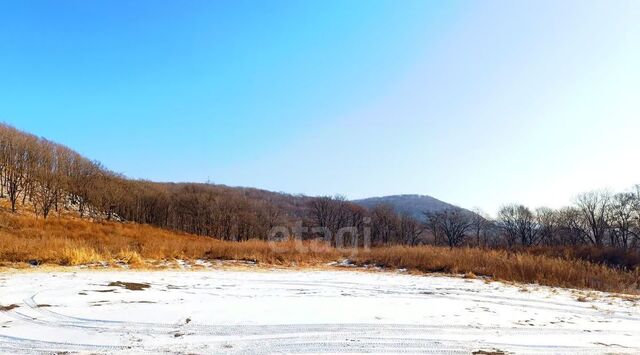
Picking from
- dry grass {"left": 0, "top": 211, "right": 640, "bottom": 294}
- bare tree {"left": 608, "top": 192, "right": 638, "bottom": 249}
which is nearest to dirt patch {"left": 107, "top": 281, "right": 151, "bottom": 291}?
dry grass {"left": 0, "top": 211, "right": 640, "bottom": 294}

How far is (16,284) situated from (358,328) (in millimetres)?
7986

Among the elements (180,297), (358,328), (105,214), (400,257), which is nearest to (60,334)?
(180,297)

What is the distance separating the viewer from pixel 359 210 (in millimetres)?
101875

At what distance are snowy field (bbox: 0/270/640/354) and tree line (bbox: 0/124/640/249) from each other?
30.8 meters

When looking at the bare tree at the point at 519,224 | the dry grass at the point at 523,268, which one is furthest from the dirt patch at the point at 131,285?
the bare tree at the point at 519,224

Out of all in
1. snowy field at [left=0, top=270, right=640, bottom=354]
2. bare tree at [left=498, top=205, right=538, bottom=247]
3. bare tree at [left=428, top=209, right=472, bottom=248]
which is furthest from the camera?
bare tree at [left=428, top=209, right=472, bottom=248]

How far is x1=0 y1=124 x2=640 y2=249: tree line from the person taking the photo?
1768 inches

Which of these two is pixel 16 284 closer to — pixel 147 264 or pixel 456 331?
pixel 147 264

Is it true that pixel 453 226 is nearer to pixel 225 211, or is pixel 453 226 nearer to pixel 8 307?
pixel 225 211

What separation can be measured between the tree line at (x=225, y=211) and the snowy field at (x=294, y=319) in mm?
30828

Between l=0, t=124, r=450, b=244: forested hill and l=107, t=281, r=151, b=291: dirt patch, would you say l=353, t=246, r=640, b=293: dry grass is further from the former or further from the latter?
l=0, t=124, r=450, b=244: forested hill

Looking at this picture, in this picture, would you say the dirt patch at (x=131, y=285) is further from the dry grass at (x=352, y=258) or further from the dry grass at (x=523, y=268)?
the dry grass at (x=523, y=268)

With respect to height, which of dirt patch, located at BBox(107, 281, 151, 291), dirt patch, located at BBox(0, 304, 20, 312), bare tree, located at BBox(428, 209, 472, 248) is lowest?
dirt patch, located at BBox(107, 281, 151, 291)

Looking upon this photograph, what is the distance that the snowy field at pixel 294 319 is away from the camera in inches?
196
